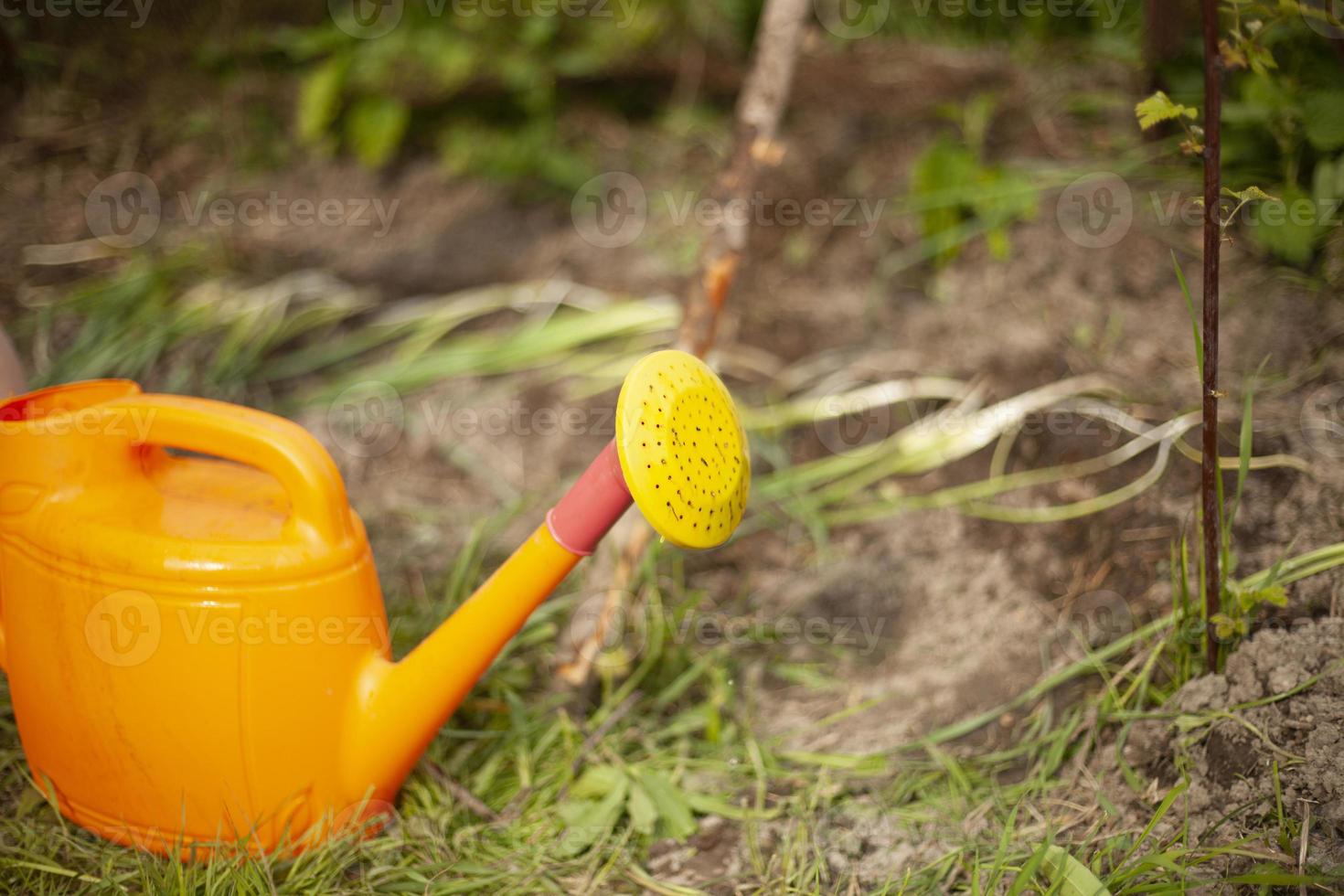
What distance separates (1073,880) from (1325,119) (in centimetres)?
133

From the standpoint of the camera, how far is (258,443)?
1.08 meters

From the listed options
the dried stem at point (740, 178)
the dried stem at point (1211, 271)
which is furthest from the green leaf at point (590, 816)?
the dried stem at point (1211, 271)

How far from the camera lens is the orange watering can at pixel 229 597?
3.50 ft

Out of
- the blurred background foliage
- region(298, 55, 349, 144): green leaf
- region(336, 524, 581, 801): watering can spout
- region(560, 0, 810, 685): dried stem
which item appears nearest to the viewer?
region(336, 524, 581, 801): watering can spout

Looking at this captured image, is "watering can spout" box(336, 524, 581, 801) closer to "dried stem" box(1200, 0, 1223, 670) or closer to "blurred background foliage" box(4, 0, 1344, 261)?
"dried stem" box(1200, 0, 1223, 670)

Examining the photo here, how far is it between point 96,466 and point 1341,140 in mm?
1898

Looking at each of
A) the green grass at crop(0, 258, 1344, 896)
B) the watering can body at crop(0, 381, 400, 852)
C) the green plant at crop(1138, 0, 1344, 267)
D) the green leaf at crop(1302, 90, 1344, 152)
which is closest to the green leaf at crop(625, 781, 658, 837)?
the green grass at crop(0, 258, 1344, 896)

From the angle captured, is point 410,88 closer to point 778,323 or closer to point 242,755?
point 778,323

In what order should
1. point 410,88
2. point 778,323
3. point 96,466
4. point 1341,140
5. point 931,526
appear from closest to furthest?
point 96,466 < point 1341,140 < point 931,526 < point 778,323 < point 410,88

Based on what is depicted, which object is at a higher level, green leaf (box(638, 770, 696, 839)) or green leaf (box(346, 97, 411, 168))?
green leaf (box(346, 97, 411, 168))

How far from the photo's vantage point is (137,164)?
8.48 ft

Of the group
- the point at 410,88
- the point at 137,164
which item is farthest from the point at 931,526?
the point at 137,164

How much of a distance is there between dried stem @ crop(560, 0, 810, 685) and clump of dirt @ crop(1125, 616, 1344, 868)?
31.5 inches

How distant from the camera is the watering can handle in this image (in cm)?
108
